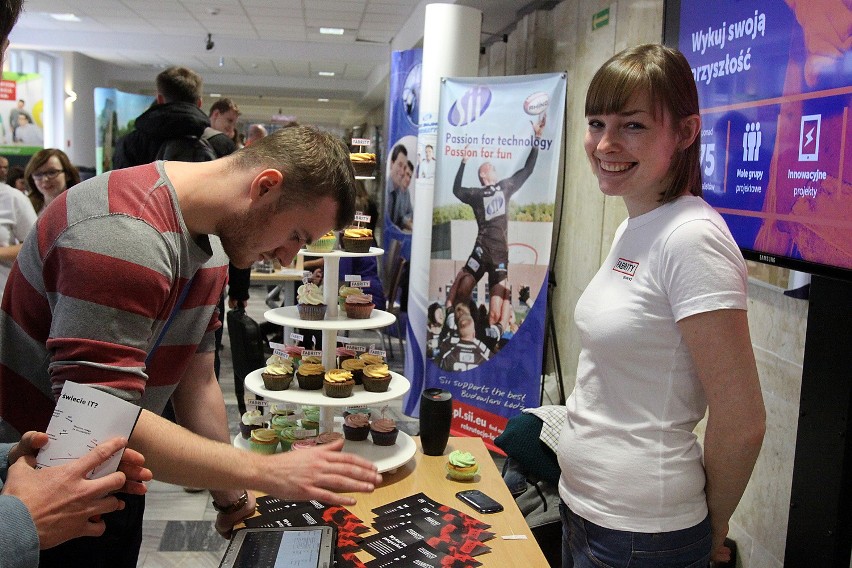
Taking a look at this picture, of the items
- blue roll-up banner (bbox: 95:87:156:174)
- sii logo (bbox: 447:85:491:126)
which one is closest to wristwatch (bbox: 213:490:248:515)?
sii logo (bbox: 447:85:491:126)

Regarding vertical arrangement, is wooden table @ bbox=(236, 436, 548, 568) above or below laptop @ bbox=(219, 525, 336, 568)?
below

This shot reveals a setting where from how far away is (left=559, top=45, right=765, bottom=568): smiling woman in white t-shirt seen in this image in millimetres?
1275

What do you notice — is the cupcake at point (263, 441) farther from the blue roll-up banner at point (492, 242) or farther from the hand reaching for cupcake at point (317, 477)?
the blue roll-up banner at point (492, 242)

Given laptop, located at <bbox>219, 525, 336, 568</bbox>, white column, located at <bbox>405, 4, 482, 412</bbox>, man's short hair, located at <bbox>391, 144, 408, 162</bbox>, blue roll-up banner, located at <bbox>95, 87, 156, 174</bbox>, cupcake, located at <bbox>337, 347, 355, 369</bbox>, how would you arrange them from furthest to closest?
blue roll-up banner, located at <bbox>95, 87, 156, 174</bbox> < man's short hair, located at <bbox>391, 144, 408, 162</bbox> < white column, located at <bbox>405, 4, 482, 412</bbox> < cupcake, located at <bbox>337, 347, 355, 369</bbox> < laptop, located at <bbox>219, 525, 336, 568</bbox>

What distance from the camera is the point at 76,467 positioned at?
1057 millimetres

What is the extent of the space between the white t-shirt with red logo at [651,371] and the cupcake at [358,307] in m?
1.35

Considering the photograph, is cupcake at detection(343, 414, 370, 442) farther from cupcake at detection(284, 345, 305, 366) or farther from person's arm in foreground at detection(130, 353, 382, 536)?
person's arm in foreground at detection(130, 353, 382, 536)

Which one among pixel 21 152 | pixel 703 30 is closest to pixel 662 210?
pixel 703 30

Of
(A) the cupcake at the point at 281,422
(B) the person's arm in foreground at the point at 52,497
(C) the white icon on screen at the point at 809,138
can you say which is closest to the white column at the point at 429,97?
(A) the cupcake at the point at 281,422

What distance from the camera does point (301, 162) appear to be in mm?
1411

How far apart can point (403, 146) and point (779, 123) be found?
498cm

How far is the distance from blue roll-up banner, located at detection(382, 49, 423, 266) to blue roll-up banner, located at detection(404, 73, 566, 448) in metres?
2.02

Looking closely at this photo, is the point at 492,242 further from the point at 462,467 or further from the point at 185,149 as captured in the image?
the point at 462,467

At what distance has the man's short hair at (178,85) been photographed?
367cm
